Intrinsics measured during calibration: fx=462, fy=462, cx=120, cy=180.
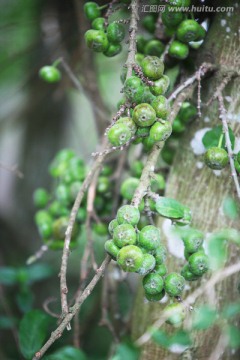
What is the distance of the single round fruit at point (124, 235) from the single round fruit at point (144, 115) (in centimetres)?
21

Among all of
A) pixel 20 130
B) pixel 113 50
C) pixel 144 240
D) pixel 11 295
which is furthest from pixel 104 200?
pixel 20 130

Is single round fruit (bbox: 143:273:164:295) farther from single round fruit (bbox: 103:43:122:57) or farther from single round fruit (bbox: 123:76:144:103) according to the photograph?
single round fruit (bbox: 103:43:122:57)

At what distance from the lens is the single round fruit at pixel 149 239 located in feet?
2.81

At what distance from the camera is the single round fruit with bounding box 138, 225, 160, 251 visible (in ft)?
2.81

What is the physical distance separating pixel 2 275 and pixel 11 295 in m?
0.48

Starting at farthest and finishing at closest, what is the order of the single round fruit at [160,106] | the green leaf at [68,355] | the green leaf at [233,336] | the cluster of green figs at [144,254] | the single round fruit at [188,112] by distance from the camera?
1. the single round fruit at [188,112]
2. the green leaf at [68,355]
3. the single round fruit at [160,106]
4. the cluster of green figs at [144,254]
5. the green leaf at [233,336]

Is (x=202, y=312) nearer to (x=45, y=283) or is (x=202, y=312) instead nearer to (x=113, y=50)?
(x=113, y=50)

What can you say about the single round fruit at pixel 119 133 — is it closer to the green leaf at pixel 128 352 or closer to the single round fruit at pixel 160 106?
the single round fruit at pixel 160 106

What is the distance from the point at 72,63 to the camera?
6.32ft

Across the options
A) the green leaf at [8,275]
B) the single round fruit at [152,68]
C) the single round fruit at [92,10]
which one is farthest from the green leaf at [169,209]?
the green leaf at [8,275]

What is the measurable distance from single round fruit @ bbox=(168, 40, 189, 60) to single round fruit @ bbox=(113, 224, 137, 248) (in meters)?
0.51

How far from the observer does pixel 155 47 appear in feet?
3.98

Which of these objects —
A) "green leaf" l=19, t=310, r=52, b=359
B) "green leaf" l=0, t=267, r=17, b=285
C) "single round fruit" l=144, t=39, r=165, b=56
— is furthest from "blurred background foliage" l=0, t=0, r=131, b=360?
"single round fruit" l=144, t=39, r=165, b=56

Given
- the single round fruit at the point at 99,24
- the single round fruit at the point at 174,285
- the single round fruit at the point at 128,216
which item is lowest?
the single round fruit at the point at 174,285
